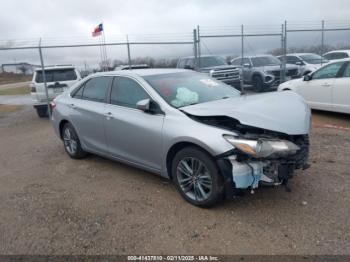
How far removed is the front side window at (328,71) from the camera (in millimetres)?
8305

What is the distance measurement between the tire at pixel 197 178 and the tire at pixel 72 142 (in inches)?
100.0

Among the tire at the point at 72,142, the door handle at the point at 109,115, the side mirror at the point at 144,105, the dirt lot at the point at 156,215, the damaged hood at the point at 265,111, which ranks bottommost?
the dirt lot at the point at 156,215

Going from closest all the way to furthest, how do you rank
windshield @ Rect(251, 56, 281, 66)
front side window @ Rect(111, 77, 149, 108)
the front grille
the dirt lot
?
the dirt lot, front side window @ Rect(111, 77, 149, 108), the front grille, windshield @ Rect(251, 56, 281, 66)

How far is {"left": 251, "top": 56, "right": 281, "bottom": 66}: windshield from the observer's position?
14.9m

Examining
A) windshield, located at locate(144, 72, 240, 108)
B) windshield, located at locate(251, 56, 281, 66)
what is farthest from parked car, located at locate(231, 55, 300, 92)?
windshield, located at locate(144, 72, 240, 108)

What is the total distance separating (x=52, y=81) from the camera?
36.6 feet

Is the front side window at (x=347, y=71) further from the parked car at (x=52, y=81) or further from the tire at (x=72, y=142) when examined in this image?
the parked car at (x=52, y=81)

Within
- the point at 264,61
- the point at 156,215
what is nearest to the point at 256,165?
the point at 156,215

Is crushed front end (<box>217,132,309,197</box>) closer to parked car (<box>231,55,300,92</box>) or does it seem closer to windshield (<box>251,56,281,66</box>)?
parked car (<box>231,55,300,92</box>)

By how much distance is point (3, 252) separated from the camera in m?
3.35

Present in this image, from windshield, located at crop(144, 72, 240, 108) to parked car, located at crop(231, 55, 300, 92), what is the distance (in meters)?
9.26

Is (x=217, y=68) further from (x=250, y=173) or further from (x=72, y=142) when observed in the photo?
(x=250, y=173)

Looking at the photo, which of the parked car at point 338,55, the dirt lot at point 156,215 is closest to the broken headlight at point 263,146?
the dirt lot at point 156,215

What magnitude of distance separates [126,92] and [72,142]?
1873mm
